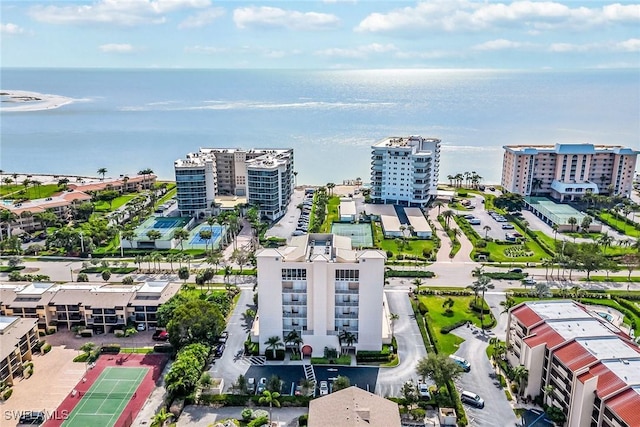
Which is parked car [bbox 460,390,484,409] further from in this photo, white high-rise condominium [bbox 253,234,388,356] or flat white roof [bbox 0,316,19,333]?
flat white roof [bbox 0,316,19,333]

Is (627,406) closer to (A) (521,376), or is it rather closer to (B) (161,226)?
(A) (521,376)

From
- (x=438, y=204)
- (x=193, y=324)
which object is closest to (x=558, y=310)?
(x=193, y=324)

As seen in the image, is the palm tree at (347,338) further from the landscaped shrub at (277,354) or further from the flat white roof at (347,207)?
the flat white roof at (347,207)

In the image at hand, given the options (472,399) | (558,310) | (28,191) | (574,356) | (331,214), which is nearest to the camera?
(574,356)

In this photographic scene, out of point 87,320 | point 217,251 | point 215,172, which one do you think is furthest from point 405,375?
point 215,172

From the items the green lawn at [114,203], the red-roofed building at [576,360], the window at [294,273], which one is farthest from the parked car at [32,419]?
the green lawn at [114,203]
